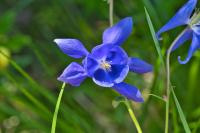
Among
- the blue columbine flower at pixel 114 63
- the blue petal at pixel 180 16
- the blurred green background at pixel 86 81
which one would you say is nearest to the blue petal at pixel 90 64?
the blue columbine flower at pixel 114 63

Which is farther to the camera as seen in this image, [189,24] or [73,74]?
[189,24]

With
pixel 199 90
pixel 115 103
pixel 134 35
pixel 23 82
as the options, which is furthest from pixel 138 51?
pixel 115 103

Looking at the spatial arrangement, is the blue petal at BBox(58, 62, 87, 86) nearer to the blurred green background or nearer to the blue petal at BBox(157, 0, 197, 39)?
the blue petal at BBox(157, 0, 197, 39)

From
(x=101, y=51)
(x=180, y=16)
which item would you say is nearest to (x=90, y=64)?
(x=101, y=51)

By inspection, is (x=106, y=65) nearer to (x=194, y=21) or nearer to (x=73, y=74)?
(x=73, y=74)

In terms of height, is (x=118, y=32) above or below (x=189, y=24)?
above

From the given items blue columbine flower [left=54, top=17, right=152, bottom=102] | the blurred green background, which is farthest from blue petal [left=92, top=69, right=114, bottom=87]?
the blurred green background

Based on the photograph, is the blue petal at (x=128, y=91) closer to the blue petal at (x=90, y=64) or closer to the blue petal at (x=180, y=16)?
the blue petal at (x=90, y=64)
